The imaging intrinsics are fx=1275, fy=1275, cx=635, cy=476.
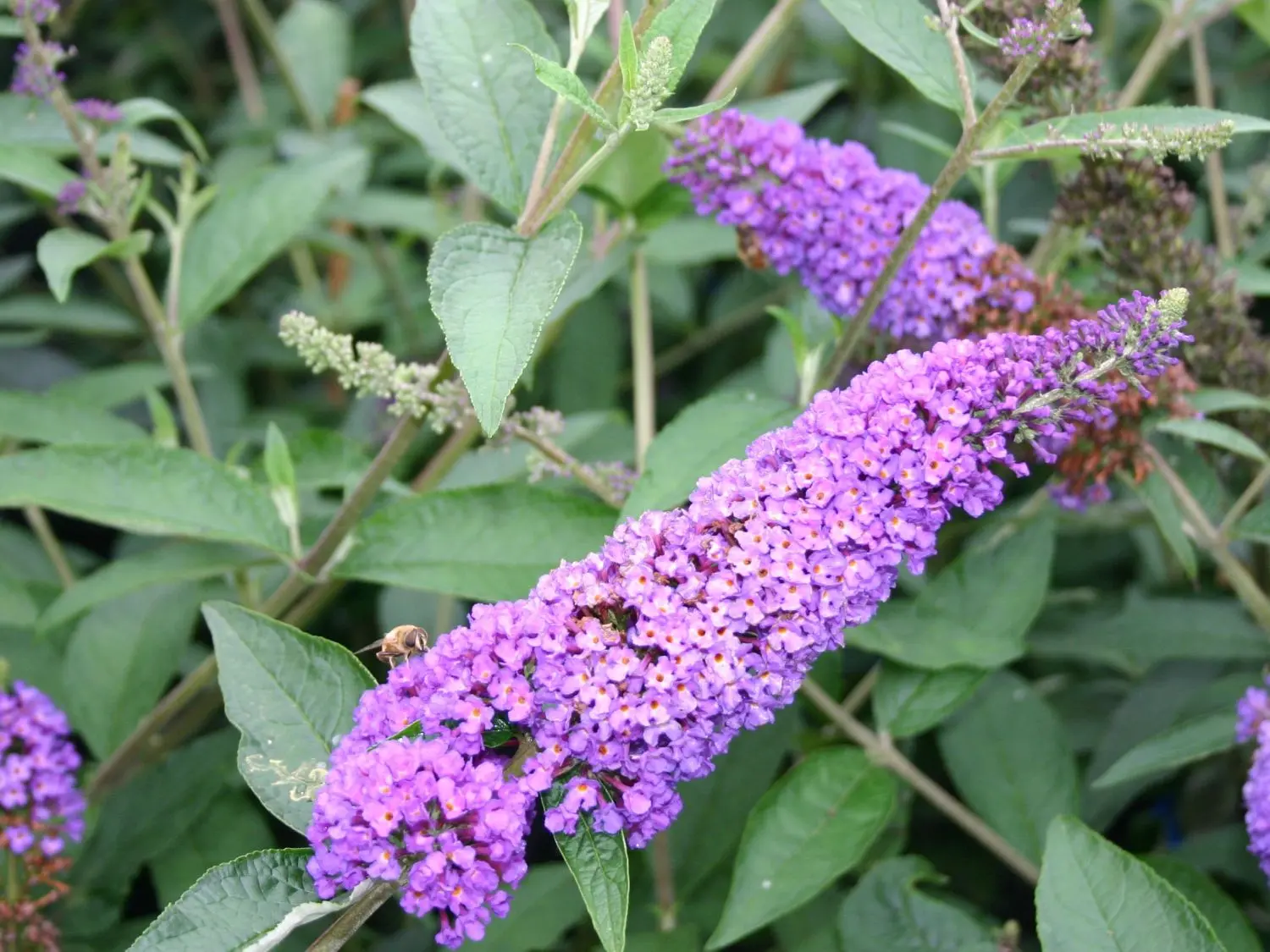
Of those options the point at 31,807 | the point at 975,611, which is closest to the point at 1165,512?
the point at 975,611

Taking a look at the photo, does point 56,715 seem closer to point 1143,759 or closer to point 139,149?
point 139,149

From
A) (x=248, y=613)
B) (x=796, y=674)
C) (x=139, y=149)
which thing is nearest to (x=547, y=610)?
(x=796, y=674)

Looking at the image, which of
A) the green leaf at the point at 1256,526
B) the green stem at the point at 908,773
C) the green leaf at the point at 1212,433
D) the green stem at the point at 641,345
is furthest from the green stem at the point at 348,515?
the green leaf at the point at 1256,526

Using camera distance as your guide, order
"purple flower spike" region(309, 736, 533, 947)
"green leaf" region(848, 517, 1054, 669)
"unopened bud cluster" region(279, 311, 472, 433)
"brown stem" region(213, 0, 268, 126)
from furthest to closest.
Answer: "brown stem" region(213, 0, 268, 126), "green leaf" region(848, 517, 1054, 669), "unopened bud cluster" region(279, 311, 472, 433), "purple flower spike" region(309, 736, 533, 947)

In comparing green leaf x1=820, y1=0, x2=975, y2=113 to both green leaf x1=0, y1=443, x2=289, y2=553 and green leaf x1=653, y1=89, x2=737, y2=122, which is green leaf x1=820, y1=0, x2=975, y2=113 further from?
green leaf x1=0, y1=443, x2=289, y2=553

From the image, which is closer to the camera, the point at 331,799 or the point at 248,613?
the point at 331,799

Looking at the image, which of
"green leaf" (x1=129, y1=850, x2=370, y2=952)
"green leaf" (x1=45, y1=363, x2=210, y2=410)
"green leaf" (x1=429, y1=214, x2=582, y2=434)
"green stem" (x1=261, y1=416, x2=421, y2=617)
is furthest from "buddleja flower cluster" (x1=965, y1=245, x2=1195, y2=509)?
"green leaf" (x1=45, y1=363, x2=210, y2=410)
